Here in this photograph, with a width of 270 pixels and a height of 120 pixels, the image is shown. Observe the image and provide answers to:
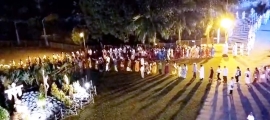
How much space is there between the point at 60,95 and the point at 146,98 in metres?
4.82

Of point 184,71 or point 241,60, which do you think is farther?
point 241,60

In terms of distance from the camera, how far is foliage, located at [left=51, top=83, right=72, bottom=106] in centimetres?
2151

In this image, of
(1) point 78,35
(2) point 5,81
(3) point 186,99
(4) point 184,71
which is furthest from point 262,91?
(1) point 78,35

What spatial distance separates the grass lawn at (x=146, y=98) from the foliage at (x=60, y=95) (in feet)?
3.37

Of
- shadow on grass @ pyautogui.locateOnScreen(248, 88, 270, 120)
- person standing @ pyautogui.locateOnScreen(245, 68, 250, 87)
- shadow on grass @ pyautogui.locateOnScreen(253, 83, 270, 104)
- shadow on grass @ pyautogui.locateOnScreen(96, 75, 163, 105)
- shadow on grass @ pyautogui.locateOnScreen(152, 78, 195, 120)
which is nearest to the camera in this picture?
shadow on grass @ pyautogui.locateOnScreen(248, 88, 270, 120)

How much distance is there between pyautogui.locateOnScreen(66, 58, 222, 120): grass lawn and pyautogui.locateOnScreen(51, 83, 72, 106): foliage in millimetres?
1027

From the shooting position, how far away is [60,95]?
2205 cm

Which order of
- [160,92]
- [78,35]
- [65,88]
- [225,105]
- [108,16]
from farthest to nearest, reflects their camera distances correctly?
[78,35]
[108,16]
[160,92]
[65,88]
[225,105]

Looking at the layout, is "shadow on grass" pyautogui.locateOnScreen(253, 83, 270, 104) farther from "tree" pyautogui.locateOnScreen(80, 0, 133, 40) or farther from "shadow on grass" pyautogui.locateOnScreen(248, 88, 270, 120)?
"tree" pyautogui.locateOnScreen(80, 0, 133, 40)

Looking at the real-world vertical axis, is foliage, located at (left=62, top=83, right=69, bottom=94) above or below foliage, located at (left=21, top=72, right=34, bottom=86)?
below

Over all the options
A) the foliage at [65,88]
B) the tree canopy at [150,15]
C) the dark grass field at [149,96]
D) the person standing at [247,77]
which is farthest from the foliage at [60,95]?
the person standing at [247,77]

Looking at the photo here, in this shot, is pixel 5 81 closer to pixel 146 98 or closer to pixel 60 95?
pixel 60 95

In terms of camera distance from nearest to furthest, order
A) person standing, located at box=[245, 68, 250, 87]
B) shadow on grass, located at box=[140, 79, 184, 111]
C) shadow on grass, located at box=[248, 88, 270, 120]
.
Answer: shadow on grass, located at box=[248, 88, 270, 120] < shadow on grass, located at box=[140, 79, 184, 111] < person standing, located at box=[245, 68, 250, 87]


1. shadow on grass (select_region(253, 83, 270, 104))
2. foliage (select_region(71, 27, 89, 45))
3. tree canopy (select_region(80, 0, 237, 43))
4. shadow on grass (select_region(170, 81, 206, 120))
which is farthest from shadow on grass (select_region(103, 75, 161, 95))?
foliage (select_region(71, 27, 89, 45))
